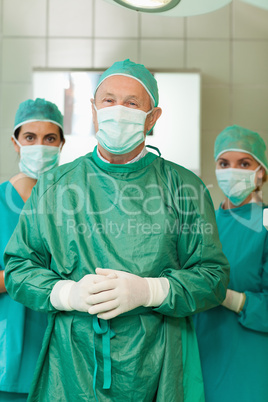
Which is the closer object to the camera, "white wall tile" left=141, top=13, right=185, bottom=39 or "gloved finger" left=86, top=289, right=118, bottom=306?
"gloved finger" left=86, top=289, right=118, bottom=306

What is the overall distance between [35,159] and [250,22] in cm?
145

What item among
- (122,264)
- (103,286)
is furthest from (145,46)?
(103,286)

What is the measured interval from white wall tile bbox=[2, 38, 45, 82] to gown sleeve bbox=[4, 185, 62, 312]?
143 centimetres

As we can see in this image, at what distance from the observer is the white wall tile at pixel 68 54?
2.39m

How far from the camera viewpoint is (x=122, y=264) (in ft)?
3.61

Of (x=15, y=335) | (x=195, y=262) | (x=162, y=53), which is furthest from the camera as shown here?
(x=162, y=53)

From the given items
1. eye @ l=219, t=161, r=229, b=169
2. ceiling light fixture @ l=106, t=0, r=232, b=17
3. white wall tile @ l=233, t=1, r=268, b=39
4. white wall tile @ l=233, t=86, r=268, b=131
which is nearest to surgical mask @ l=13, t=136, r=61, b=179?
ceiling light fixture @ l=106, t=0, r=232, b=17

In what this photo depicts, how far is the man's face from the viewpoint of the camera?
1173 millimetres

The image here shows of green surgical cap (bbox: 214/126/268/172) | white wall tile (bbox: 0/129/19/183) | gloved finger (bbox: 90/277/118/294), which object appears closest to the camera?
gloved finger (bbox: 90/277/118/294)

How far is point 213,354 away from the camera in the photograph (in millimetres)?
1566

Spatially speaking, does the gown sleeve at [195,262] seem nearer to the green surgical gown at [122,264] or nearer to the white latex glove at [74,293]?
the green surgical gown at [122,264]

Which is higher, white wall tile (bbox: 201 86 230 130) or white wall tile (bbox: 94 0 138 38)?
white wall tile (bbox: 94 0 138 38)

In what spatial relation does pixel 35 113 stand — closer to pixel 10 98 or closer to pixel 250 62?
pixel 10 98

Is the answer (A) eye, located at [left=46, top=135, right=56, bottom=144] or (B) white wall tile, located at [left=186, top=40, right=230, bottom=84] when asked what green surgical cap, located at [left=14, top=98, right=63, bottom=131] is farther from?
(B) white wall tile, located at [left=186, top=40, right=230, bottom=84]
